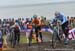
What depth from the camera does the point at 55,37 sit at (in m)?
4.10

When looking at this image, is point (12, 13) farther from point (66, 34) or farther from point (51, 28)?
point (66, 34)

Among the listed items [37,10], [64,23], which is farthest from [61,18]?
[37,10]

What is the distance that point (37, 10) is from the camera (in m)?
3.98

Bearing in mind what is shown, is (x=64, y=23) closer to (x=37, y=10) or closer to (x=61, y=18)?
(x=61, y=18)

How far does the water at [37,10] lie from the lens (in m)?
3.88

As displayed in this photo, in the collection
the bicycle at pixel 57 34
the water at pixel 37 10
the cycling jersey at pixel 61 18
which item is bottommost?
the bicycle at pixel 57 34

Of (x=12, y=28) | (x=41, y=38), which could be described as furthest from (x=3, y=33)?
(x=41, y=38)

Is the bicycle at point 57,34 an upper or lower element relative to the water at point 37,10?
lower

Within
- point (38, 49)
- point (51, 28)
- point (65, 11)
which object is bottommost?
point (38, 49)

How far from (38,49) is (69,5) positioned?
85 cm

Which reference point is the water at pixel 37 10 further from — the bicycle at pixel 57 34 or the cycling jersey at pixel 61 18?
the bicycle at pixel 57 34

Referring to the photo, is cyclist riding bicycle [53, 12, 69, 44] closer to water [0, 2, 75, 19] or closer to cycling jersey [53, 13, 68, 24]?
cycling jersey [53, 13, 68, 24]

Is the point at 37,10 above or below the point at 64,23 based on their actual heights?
above

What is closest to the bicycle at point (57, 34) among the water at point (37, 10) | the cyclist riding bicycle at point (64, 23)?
the cyclist riding bicycle at point (64, 23)
